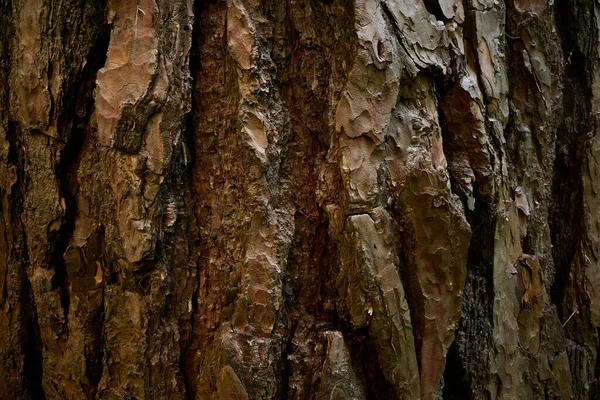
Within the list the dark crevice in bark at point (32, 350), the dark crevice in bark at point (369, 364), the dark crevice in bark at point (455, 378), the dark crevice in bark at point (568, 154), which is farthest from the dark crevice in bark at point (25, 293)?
the dark crevice in bark at point (568, 154)

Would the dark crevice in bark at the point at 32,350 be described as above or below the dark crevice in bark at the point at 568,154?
below

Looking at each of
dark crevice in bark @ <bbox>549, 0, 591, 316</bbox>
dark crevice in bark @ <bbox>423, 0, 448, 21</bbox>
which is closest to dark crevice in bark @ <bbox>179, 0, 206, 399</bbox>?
dark crevice in bark @ <bbox>423, 0, 448, 21</bbox>

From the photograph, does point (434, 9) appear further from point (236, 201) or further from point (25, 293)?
point (25, 293)

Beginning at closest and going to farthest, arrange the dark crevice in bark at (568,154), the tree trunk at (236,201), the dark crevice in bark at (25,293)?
the tree trunk at (236,201), the dark crevice in bark at (25,293), the dark crevice in bark at (568,154)

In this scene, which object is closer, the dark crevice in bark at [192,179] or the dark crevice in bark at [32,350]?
the dark crevice in bark at [192,179]

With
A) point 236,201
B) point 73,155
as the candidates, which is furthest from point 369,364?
point 73,155

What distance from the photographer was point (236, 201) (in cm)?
112

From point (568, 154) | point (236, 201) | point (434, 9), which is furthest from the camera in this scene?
point (568, 154)

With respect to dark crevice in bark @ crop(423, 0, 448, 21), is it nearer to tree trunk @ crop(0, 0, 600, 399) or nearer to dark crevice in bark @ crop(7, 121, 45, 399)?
tree trunk @ crop(0, 0, 600, 399)

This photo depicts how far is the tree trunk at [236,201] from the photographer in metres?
1.09

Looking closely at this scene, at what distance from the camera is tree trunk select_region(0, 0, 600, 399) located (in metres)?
1.09

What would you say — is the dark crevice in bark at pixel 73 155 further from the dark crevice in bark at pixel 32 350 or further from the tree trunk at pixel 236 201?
the dark crevice in bark at pixel 32 350

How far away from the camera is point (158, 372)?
1110mm

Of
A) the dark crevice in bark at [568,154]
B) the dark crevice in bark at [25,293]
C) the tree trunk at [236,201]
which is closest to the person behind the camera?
the tree trunk at [236,201]
